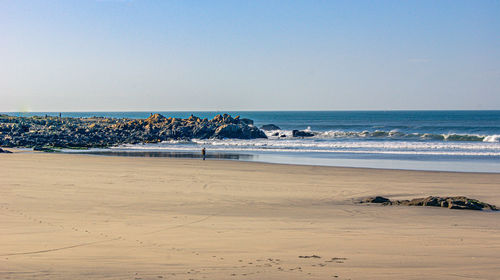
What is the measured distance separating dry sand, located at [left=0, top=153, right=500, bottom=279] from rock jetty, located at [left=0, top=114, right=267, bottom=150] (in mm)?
24201

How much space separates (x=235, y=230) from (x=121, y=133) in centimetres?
4194

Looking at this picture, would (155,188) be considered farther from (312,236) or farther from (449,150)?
(449,150)

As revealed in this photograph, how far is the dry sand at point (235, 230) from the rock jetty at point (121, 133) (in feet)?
79.4

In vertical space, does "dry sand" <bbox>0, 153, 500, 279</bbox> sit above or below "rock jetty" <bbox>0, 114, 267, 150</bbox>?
below

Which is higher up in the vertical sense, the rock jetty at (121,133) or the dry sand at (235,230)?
the rock jetty at (121,133)

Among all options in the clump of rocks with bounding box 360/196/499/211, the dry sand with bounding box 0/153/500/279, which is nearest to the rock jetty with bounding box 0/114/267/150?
the dry sand with bounding box 0/153/500/279

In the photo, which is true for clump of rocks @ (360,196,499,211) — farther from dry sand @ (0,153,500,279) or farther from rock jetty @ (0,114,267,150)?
rock jetty @ (0,114,267,150)

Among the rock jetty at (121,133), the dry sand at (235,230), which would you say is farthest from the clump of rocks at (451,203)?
the rock jetty at (121,133)

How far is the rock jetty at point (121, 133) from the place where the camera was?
133 feet

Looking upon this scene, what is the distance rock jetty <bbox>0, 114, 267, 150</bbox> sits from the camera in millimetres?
40406

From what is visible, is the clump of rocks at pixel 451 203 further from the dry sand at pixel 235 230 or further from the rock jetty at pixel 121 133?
the rock jetty at pixel 121 133

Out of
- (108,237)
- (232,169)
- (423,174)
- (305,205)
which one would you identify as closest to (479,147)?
(423,174)

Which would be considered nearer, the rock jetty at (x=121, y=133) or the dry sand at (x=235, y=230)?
the dry sand at (x=235, y=230)

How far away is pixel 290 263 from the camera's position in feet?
24.5
